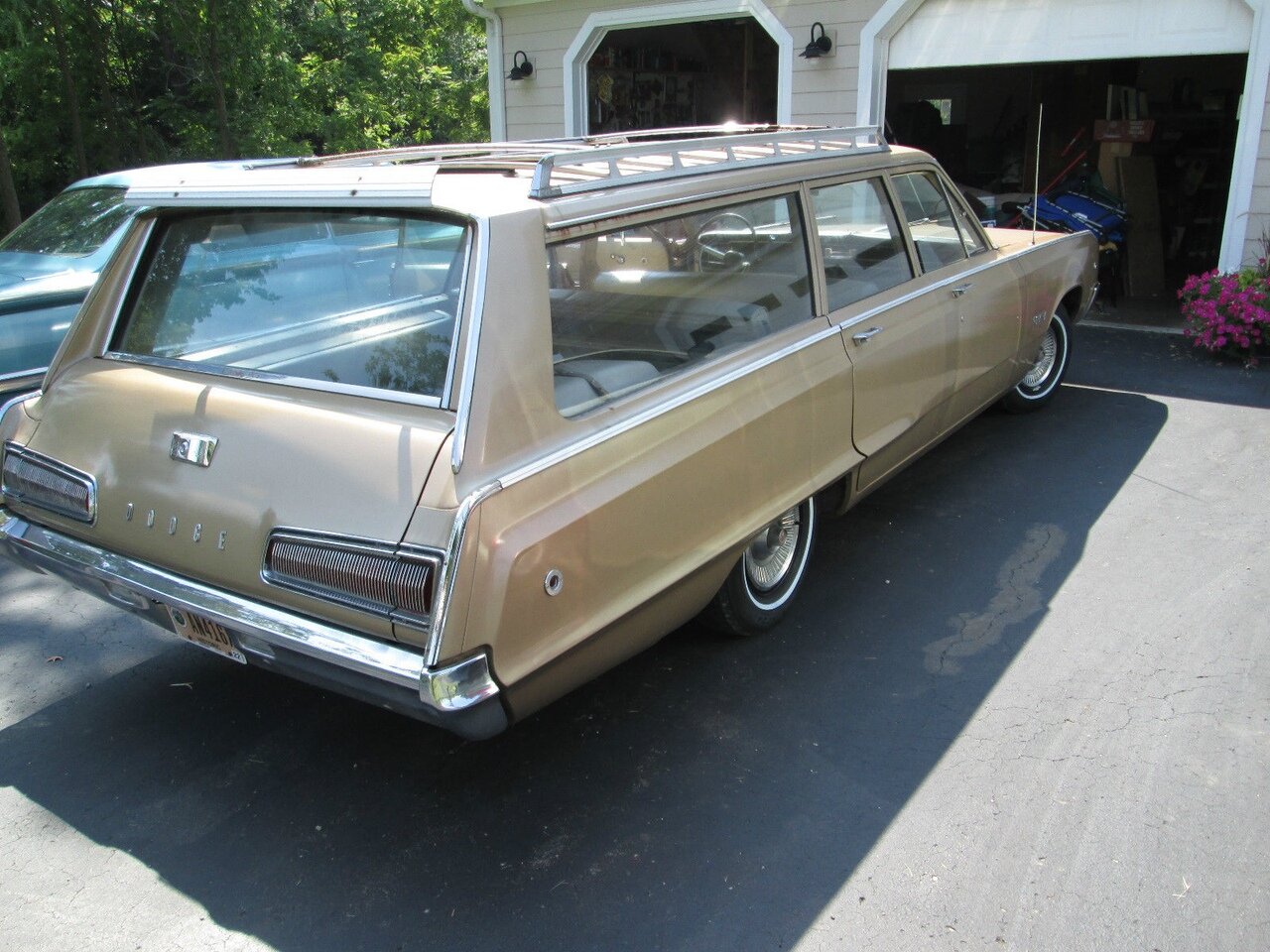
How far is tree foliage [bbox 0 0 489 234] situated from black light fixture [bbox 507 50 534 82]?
4.78m

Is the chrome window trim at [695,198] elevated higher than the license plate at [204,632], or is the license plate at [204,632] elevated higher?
the chrome window trim at [695,198]

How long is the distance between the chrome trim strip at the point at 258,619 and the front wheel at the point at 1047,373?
15.0 feet

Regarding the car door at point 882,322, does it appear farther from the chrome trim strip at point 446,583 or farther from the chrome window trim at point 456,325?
the chrome trim strip at point 446,583

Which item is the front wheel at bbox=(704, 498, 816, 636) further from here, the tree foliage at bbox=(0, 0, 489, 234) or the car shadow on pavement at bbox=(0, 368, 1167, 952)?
the tree foliage at bbox=(0, 0, 489, 234)

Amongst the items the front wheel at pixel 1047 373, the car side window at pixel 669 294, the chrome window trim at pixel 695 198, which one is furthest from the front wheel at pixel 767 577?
the front wheel at pixel 1047 373

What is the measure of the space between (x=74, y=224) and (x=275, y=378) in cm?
404

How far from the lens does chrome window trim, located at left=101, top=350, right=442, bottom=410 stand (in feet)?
8.77

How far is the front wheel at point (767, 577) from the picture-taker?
3.53m

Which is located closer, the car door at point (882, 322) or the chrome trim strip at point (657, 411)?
the chrome trim strip at point (657, 411)

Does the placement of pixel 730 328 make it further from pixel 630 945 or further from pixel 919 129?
pixel 919 129

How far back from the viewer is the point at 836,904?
2.51 metres

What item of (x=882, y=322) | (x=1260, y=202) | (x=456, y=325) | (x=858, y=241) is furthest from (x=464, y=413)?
(x=1260, y=202)

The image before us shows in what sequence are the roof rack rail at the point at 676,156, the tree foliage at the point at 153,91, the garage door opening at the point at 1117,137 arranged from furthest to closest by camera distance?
the tree foliage at the point at 153,91 < the garage door opening at the point at 1117,137 < the roof rack rail at the point at 676,156

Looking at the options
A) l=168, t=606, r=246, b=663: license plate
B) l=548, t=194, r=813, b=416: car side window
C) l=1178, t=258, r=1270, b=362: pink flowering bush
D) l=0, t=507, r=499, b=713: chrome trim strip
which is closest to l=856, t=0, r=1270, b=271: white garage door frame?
l=1178, t=258, r=1270, b=362: pink flowering bush
